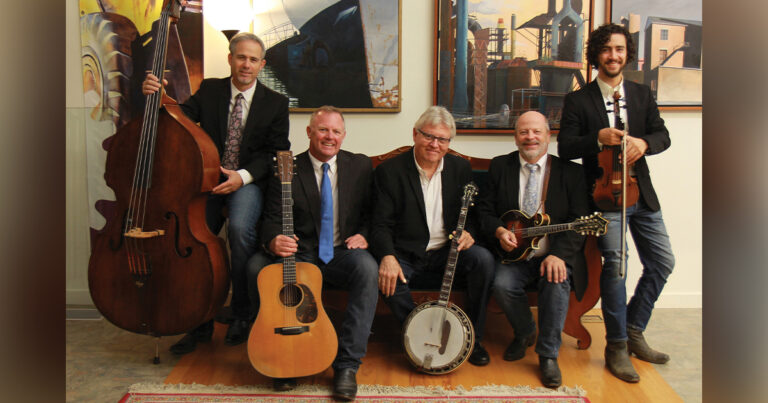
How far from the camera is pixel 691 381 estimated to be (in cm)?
237

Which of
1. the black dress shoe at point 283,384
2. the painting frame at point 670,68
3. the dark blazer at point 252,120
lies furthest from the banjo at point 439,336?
the painting frame at point 670,68

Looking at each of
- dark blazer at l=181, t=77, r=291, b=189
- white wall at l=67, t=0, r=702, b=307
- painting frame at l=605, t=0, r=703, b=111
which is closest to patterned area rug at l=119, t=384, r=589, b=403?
dark blazer at l=181, t=77, r=291, b=189

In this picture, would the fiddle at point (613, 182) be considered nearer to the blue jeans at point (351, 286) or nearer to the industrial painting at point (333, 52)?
the blue jeans at point (351, 286)

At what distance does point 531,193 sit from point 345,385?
4.23 ft

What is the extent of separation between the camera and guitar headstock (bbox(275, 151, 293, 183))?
234 cm

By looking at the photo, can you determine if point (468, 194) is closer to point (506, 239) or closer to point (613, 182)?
point (506, 239)

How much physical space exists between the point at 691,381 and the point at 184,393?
229 centimetres

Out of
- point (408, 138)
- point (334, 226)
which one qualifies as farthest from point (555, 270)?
point (408, 138)

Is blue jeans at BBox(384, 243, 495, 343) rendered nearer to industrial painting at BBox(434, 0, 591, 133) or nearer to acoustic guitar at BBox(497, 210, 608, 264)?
acoustic guitar at BBox(497, 210, 608, 264)

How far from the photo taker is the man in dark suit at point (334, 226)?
2287 mm

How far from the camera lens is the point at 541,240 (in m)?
2.54

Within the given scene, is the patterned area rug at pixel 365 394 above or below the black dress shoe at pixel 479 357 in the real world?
below

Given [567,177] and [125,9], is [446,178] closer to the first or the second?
[567,177]
